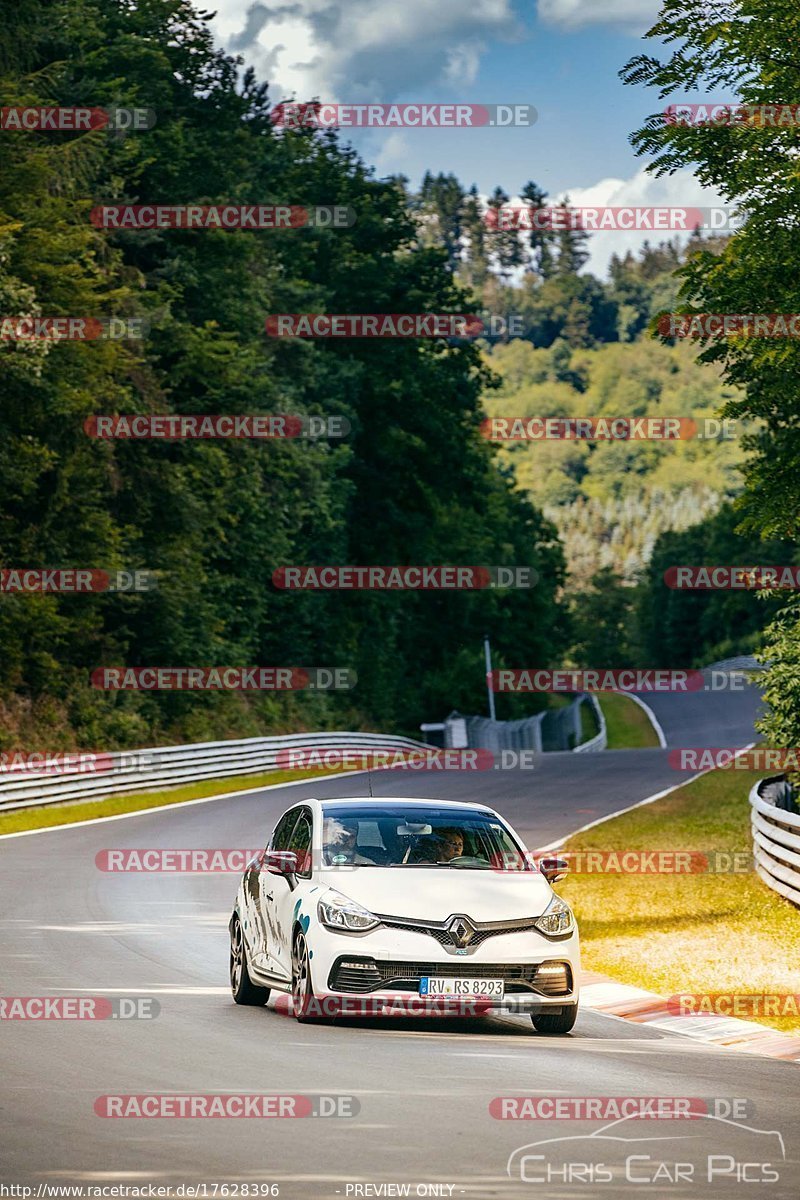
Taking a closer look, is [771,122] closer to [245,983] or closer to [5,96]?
[245,983]

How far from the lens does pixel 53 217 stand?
141 feet

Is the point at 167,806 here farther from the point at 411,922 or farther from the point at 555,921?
the point at 411,922

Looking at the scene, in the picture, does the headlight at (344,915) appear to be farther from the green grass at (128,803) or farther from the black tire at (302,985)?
the green grass at (128,803)

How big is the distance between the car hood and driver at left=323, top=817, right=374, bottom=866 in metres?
0.26

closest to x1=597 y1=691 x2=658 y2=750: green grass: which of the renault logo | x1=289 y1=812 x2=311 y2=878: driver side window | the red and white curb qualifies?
the red and white curb

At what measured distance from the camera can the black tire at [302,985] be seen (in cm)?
Result: 1184

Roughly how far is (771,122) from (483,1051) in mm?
12320

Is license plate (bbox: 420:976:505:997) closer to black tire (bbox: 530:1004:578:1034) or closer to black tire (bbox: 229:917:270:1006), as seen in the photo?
black tire (bbox: 530:1004:578:1034)

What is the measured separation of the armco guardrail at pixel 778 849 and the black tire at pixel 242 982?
26.7 ft

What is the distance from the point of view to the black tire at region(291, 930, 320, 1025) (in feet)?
38.8

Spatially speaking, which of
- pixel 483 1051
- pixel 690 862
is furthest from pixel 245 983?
pixel 690 862

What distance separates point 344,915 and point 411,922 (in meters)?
0.43

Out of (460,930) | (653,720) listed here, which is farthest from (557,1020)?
(653,720)

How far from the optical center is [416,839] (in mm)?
12719
